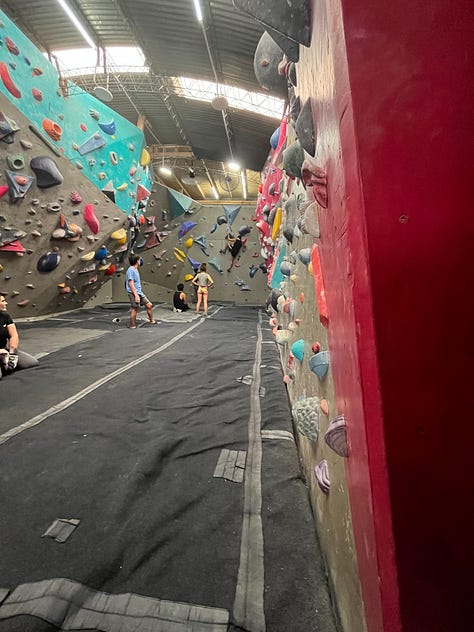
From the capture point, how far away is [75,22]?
15.5ft

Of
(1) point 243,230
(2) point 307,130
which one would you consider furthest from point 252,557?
(1) point 243,230

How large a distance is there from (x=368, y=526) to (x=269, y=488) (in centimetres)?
78

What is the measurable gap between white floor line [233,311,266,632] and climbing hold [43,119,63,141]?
4572 mm

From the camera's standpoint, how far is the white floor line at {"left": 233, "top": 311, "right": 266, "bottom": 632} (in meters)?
0.64

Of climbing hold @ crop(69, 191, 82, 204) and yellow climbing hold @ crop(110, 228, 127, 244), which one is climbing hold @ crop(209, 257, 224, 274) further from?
climbing hold @ crop(69, 191, 82, 204)

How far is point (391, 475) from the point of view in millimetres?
305

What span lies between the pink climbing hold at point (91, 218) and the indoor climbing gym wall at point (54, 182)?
0.05 feet

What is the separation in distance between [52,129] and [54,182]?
0.66 m

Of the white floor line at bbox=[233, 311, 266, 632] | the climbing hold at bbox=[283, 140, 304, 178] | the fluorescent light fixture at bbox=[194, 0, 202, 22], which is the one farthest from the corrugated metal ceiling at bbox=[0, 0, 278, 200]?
the white floor line at bbox=[233, 311, 266, 632]

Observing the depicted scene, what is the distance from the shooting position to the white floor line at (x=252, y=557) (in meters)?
0.64

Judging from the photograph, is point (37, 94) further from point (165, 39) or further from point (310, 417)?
point (310, 417)

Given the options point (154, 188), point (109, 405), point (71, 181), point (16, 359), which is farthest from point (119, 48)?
point (109, 405)

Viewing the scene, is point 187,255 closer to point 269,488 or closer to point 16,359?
point 16,359

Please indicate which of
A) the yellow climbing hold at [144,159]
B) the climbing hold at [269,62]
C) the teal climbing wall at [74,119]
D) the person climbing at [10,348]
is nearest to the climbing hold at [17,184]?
the teal climbing wall at [74,119]
